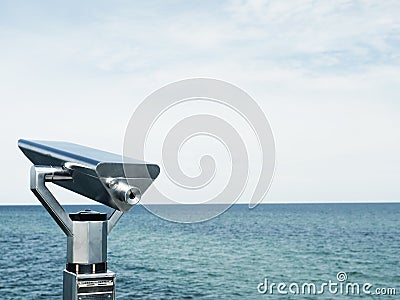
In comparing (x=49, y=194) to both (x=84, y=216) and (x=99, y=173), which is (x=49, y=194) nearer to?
(x=84, y=216)

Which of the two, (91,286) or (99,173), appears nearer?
(99,173)

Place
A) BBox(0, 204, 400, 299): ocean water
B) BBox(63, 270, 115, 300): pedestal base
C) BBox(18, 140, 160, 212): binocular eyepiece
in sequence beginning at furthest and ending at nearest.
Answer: BBox(0, 204, 400, 299): ocean water < BBox(63, 270, 115, 300): pedestal base < BBox(18, 140, 160, 212): binocular eyepiece

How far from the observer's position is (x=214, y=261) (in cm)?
2778

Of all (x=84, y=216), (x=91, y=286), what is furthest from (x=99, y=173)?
(x=91, y=286)

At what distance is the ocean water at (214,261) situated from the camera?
19750 mm

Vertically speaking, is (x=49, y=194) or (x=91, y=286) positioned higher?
(x=49, y=194)

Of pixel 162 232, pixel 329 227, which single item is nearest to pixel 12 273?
pixel 162 232

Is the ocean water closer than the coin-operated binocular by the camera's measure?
No

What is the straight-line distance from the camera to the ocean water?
1975 centimetres

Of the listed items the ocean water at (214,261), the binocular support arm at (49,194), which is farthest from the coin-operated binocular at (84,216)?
the ocean water at (214,261)

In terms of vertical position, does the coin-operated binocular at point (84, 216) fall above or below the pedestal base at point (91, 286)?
above

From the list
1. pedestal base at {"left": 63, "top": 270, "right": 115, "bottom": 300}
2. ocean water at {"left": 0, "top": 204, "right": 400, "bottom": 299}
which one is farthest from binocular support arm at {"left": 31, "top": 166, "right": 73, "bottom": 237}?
ocean water at {"left": 0, "top": 204, "right": 400, "bottom": 299}

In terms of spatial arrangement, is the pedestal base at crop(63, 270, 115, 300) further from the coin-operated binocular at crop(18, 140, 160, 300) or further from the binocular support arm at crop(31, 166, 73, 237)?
the binocular support arm at crop(31, 166, 73, 237)

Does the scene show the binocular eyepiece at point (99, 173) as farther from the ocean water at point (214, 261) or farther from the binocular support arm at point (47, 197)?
the ocean water at point (214, 261)
